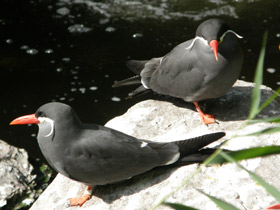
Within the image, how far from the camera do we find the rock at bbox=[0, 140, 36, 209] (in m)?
3.87

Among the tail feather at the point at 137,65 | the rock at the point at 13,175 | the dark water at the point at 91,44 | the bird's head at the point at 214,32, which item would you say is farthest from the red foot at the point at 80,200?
the dark water at the point at 91,44

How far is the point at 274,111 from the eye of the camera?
368 centimetres

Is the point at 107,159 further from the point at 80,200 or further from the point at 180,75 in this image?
the point at 180,75

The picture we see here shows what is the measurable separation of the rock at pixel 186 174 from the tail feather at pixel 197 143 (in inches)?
3.8

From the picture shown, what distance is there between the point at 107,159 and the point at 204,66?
3.62ft

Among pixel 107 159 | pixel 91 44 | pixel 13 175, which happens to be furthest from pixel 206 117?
pixel 91 44

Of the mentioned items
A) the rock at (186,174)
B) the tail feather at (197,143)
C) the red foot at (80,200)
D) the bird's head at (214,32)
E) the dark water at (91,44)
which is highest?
the bird's head at (214,32)

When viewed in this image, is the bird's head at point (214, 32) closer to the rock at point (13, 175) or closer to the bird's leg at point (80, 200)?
the bird's leg at point (80, 200)

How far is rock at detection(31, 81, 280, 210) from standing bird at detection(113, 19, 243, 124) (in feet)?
0.46

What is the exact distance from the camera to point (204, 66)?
3514 millimetres

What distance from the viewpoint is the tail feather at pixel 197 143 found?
2.98m

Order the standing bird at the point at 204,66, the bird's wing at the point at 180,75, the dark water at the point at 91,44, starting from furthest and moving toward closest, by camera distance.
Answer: the dark water at the point at 91,44
the bird's wing at the point at 180,75
the standing bird at the point at 204,66

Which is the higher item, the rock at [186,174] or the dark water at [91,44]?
the rock at [186,174]

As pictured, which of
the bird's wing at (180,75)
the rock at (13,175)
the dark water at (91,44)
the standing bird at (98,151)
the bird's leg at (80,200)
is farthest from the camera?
the dark water at (91,44)
